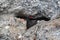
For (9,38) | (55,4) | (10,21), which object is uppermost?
(55,4)

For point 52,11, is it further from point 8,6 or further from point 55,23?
point 8,6

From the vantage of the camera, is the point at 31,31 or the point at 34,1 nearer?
the point at 31,31

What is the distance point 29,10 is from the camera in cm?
156

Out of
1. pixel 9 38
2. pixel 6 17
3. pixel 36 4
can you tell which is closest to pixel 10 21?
pixel 6 17

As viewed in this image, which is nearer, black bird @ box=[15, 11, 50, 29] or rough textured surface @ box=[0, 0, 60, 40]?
rough textured surface @ box=[0, 0, 60, 40]

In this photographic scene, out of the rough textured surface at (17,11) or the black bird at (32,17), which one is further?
the black bird at (32,17)

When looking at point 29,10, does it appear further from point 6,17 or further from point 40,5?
point 6,17

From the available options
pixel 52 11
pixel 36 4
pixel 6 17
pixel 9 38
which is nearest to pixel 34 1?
pixel 36 4

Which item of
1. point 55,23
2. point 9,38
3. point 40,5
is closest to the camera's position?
point 55,23

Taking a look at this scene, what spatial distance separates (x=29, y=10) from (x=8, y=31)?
0.29m

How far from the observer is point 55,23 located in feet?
4.28

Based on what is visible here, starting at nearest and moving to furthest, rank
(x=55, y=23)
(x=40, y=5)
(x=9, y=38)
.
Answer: (x=55, y=23)
(x=9, y=38)
(x=40, y=5)

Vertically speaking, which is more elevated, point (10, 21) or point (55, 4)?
point (55, 4)

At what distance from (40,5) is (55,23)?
0.31 m
